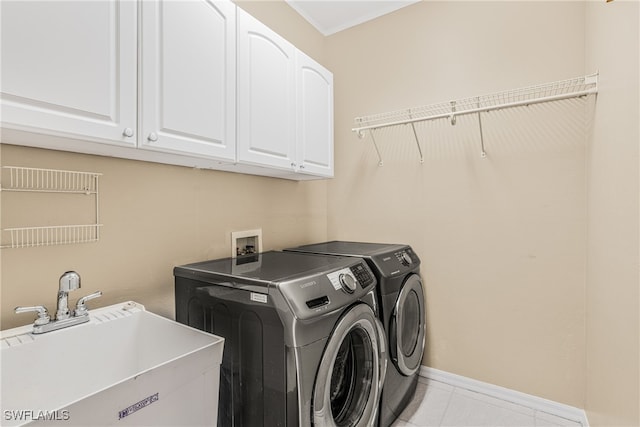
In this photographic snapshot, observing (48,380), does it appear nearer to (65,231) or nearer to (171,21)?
(65,231)

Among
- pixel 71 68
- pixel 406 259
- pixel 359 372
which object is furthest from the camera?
pixel 406 259

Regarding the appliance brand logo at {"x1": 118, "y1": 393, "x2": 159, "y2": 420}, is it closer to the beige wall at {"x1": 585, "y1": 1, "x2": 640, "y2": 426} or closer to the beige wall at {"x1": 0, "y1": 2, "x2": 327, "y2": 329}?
the beige wall at {"x1": 0, "y1": 2, "x2": 327, "y2": 329}

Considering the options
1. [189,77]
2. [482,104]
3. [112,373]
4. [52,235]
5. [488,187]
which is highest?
[482,104]

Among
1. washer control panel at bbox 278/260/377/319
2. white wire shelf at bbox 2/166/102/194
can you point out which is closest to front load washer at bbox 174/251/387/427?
washer control panel at bbox 278/260/377/319

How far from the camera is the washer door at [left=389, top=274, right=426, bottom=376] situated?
1.77 metres

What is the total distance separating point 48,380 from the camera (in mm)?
1059

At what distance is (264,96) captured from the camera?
5.67 ft

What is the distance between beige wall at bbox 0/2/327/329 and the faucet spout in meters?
0.12

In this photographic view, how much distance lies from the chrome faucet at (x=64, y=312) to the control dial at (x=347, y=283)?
976mm

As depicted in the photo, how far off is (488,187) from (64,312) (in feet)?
7.55

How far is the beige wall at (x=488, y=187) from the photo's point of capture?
6.19 feet

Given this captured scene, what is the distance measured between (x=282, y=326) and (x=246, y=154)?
2.84 ft

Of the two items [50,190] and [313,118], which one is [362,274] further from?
[50,190]

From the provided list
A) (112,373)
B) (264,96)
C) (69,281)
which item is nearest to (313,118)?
(264,96)
